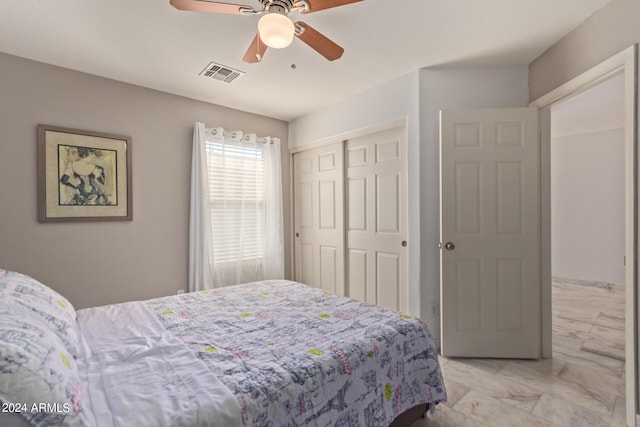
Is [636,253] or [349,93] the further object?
[349,93]

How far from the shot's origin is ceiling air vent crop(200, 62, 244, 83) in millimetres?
2543

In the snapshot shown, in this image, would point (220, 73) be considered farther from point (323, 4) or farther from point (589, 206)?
point (589, 206)

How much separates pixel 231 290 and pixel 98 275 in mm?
1268

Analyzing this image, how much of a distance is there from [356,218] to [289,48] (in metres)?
1.86

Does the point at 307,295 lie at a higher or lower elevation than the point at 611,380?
higher

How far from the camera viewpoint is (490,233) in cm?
249

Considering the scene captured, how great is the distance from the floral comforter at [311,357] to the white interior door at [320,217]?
1.64m

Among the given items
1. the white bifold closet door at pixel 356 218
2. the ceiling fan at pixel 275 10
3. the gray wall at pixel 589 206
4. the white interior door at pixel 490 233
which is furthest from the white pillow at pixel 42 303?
the gray wall at pixel 589 206

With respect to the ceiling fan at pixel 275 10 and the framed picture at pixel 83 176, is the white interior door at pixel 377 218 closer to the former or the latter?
the ceiling fan at pixel 275 10

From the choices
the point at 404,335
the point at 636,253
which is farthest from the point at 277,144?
the point at 636,253

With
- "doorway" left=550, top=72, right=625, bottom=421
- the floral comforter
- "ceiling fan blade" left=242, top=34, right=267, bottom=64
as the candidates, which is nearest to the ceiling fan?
"ceiling fan blade" left=242, top=34, right=267, bottom=64

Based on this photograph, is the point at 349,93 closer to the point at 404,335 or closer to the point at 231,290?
the point at 231,290

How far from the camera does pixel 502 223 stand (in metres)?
2.47

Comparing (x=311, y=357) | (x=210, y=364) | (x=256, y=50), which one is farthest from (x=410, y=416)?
(x=256, y=50)
